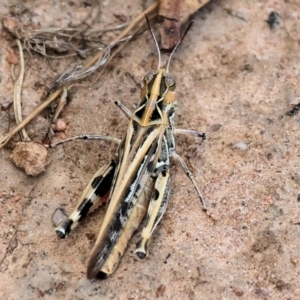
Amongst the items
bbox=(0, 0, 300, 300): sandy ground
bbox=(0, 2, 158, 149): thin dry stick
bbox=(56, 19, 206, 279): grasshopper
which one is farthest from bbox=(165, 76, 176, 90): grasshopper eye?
bbox=(0, 2, 158, 149): thin dry stick

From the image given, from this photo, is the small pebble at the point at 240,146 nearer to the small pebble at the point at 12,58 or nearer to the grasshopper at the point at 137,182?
the grasshopper at the point at 137,182

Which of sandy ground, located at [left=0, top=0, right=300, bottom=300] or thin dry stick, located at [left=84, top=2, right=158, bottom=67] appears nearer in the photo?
sandy ground, located at [left=0, top=0, right=300, bottom=300]

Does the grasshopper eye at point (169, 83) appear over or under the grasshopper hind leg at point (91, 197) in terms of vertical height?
over

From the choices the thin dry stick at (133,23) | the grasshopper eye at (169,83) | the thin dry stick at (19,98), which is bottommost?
the thin dry stick at (19,98)

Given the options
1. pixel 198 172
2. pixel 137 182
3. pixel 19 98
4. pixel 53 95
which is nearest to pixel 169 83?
pixel 198 172

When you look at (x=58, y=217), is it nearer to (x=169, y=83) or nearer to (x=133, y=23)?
(x=169, y=83)

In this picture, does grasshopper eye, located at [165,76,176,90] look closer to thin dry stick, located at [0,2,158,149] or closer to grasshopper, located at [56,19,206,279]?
grasshopper, located at [56,19,206,279]

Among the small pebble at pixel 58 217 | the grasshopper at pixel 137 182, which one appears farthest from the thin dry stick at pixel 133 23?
the small pebble at pixel 58 217
